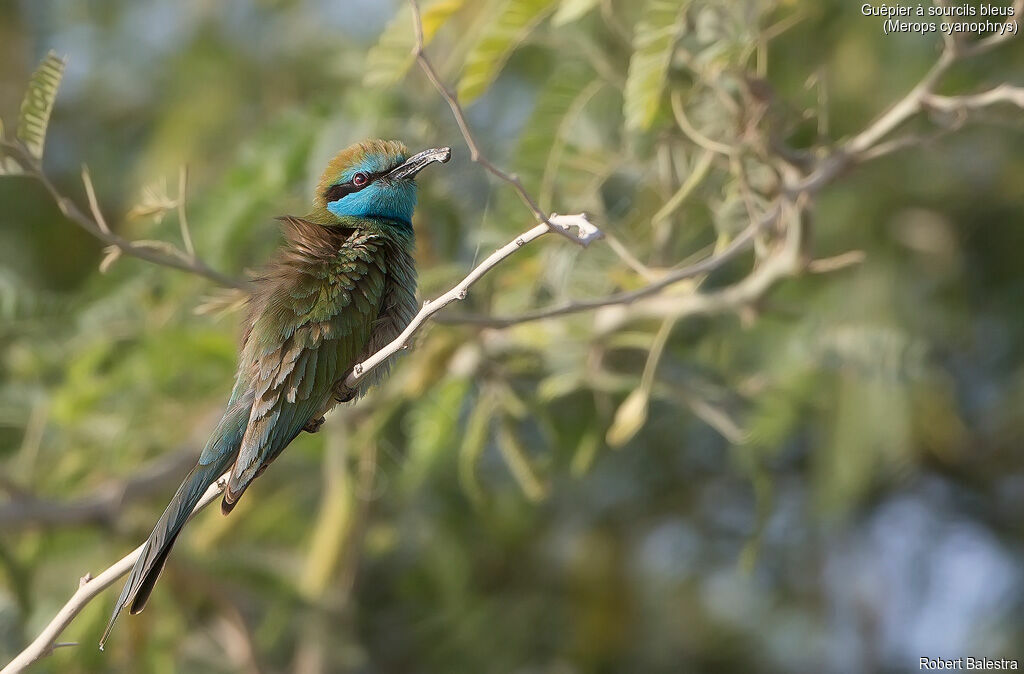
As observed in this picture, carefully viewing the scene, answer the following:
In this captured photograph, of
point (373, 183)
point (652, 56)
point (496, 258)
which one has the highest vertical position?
point (496, 258)

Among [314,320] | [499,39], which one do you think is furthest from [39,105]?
[499,39]

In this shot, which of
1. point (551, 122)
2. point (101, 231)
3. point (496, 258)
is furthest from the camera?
point (551, 122)

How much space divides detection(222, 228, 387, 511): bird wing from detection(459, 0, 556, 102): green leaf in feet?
1.75

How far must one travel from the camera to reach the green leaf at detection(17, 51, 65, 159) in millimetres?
2945

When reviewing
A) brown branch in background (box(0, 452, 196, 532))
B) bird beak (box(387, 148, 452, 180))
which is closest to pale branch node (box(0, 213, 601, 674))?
bird beak (box(387, 148, 452, 180))

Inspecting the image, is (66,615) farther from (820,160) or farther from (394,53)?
(820,160)

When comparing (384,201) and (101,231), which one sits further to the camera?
(384,201)

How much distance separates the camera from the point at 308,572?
188 inches

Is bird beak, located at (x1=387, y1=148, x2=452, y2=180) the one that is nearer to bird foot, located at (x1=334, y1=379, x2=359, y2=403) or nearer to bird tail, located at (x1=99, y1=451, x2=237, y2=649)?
bird foot, located at (x1=334, y1=379, x2=359, y2=403)

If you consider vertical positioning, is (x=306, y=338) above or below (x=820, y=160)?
above

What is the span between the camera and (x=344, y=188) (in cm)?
376

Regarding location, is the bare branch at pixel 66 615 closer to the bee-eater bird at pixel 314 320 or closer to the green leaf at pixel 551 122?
the bee-eater bird at pixel 314 320

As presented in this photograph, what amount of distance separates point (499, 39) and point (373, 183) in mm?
515

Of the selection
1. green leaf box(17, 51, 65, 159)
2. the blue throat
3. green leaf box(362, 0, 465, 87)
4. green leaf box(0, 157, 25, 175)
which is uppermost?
green leaf box(17, 51, 65, 159)
